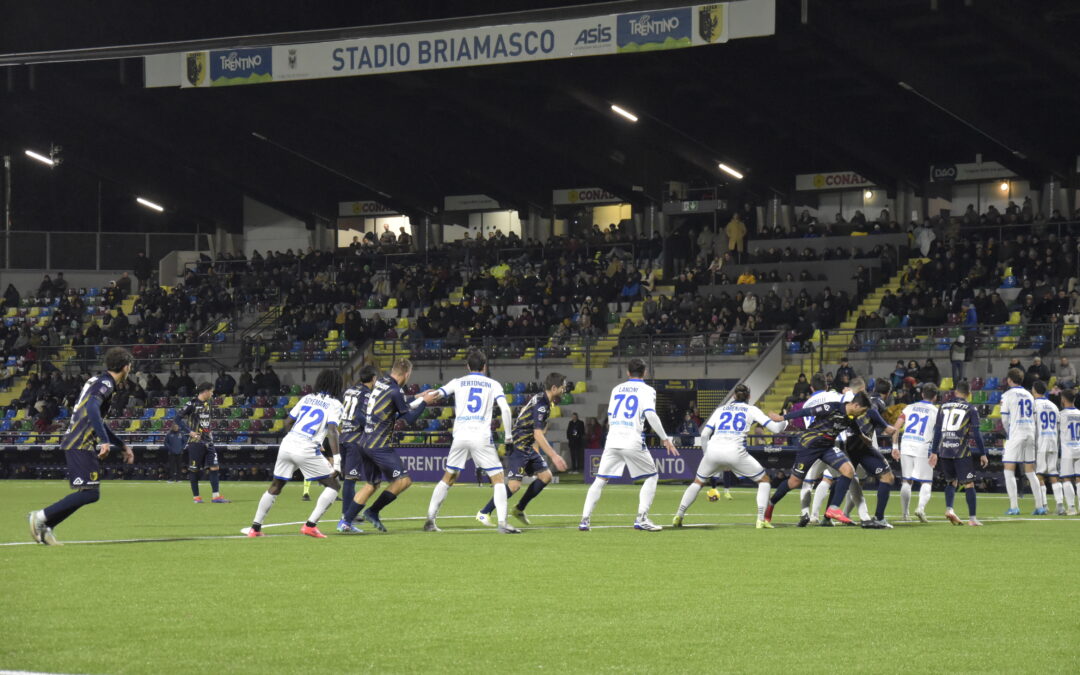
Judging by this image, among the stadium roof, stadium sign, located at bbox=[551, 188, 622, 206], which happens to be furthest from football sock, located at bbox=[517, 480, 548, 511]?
stadium sign, located at bbox=[551, 188, 622, 206]

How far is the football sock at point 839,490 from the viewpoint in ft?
63.2

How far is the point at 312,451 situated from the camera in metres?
17.3

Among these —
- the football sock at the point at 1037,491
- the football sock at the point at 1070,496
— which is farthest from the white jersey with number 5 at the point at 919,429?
the football sock at the point at 1070,496

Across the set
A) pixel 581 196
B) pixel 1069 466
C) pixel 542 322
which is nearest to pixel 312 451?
pixel 1069 466

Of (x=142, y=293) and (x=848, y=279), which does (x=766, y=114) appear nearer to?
(x=848, y=279)

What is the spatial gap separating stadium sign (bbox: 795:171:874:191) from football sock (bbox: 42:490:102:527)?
39589mm

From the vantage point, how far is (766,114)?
1786 inches

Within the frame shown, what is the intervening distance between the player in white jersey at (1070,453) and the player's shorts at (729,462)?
22.1ft

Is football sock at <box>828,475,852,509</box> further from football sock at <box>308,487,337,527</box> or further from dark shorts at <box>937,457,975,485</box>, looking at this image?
football sock at <box>308,487,337,527</box>

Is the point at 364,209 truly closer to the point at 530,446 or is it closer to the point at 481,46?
the point at 481,46

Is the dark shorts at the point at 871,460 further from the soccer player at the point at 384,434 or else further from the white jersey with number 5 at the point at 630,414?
the soccer player at the point at 384,434

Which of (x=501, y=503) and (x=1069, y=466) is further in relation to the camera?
(x=1069, y=466)

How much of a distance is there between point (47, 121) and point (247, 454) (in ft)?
73.0

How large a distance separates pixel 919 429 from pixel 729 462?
337cm
